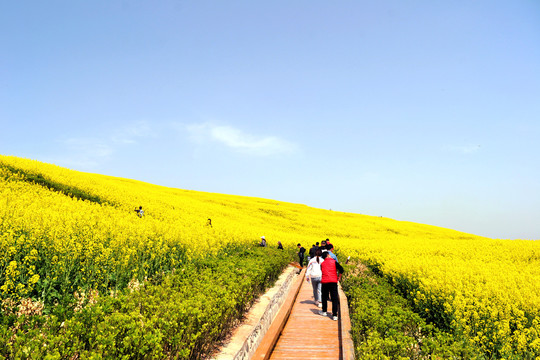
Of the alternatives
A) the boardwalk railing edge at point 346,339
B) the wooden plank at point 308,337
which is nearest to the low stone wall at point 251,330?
the wooden plank at point 308,337

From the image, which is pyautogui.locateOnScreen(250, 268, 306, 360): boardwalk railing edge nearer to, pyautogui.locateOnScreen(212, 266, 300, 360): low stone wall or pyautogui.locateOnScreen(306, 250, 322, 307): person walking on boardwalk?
pyautogui.locateOnScreen(212, 266, 300, 360): low stone wall

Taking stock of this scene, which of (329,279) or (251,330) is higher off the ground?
(329,279)

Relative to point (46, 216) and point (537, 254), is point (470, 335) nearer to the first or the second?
point (46, 216)

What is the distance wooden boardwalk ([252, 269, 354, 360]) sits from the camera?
7.59 meters

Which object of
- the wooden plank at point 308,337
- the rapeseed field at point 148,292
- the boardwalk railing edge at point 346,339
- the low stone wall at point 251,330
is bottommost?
the wooden plank at point 308,337

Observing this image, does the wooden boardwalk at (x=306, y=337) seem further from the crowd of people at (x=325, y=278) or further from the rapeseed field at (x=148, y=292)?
the rapeseed field at (x=148, y=292)

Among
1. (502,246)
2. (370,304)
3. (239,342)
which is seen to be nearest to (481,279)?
(370,304)

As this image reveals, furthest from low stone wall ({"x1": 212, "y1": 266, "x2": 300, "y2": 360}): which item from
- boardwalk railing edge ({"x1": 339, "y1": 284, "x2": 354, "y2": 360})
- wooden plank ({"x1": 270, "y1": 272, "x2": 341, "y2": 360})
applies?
boardwalk railing edge ({"x1": 339, "y1": 284, "x2": 354, "y2": 360})

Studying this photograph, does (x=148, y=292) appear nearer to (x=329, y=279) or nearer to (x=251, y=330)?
(x=251, y=330)

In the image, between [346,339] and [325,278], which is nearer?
[346,339]

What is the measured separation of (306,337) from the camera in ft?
29.8

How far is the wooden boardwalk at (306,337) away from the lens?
24.9 ft

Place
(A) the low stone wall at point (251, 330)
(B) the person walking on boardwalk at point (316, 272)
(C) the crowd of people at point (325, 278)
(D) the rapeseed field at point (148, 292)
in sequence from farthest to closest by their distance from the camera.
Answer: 1. (B) the person walking on boardwalk at point (316, 272)
2. (C) the crowd of people at point (325, 278)
3. (A) the low stone wall at point (251, 330)
4. (D) the rapeseed field at point (148, 292)

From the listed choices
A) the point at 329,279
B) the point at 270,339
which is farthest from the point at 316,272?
the point at 270,339
